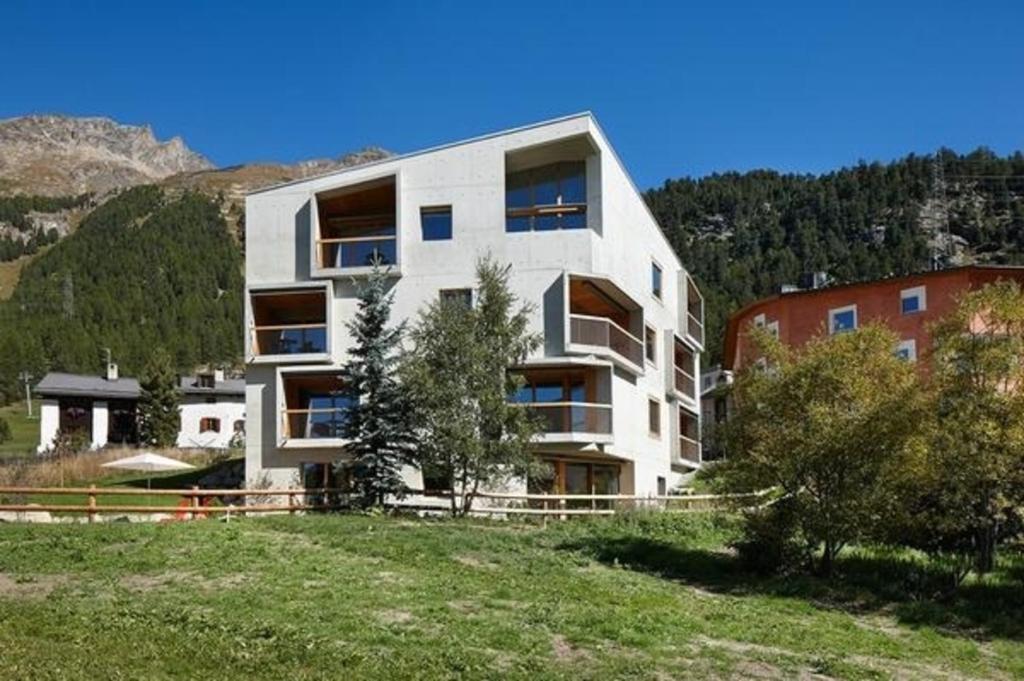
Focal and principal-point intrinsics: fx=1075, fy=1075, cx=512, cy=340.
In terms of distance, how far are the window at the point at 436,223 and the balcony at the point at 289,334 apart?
13.6 feet

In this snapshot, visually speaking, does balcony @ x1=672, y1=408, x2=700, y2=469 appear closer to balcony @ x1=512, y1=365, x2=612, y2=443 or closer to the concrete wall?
balcony @ x1=512, y1=365, x2=612, y2=443

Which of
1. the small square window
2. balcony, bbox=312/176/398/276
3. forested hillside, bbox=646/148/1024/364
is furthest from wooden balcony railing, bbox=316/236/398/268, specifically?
forested hillside, bbox=646/148/1024/364

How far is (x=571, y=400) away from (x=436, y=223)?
783cm

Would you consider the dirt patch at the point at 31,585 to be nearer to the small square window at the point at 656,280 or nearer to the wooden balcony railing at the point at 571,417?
the wooden balcony railing at the point at 571,417

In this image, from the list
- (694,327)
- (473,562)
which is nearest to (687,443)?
(694,327)

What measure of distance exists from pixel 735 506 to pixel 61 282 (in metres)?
182

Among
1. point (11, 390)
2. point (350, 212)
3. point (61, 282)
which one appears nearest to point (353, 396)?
point (350, 212)

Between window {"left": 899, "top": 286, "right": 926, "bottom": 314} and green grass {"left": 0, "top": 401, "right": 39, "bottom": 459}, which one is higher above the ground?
window {"left": 899, "top": 286, "right": 926, "bottom": 314}

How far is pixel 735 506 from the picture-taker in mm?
22812

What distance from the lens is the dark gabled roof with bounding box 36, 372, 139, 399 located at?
8831 centimetres

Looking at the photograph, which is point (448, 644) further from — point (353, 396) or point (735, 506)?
point (353, 396)

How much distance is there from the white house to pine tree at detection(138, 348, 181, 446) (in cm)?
563

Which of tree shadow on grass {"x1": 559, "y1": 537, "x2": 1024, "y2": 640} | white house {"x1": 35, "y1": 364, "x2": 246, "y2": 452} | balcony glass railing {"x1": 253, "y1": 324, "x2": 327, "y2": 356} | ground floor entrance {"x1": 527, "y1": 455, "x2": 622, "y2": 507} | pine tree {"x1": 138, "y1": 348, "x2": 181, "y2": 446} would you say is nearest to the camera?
tree shadow on grass {"x1": 559, "y1": 537, "x2": 1024, "y2": 640}

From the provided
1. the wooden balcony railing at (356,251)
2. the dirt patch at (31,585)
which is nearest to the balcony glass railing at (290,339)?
the wooden balcony railing at (356,251)
